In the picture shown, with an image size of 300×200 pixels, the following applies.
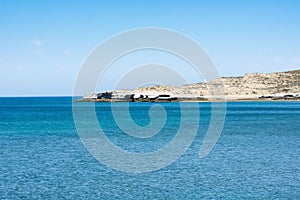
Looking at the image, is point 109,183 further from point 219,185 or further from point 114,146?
point 114,146

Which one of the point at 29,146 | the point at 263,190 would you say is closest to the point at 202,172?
the point at 263,190

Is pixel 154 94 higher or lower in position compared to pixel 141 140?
higher

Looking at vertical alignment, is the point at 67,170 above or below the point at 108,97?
below

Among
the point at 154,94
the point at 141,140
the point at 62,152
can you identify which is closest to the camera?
the point at 62,152

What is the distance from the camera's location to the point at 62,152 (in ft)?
113

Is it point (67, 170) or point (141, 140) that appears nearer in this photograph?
point (67, 170)

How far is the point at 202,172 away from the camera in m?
25.8

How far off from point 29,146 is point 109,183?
675 inches

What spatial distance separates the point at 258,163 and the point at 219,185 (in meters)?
6.83

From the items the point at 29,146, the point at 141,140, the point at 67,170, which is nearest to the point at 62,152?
the point at 29,146

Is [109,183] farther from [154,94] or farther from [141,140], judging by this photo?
[154,94]

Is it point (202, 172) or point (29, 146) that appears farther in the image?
point (29, 146)

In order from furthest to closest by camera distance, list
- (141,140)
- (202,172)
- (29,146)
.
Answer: (141,140)
(29,146)
(202,172)

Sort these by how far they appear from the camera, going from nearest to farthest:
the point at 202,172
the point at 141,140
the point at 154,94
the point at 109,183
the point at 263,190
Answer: the point at 263,190, the point at 109,183, the point at 202,172, the point at 141,140, the point at 154,94
